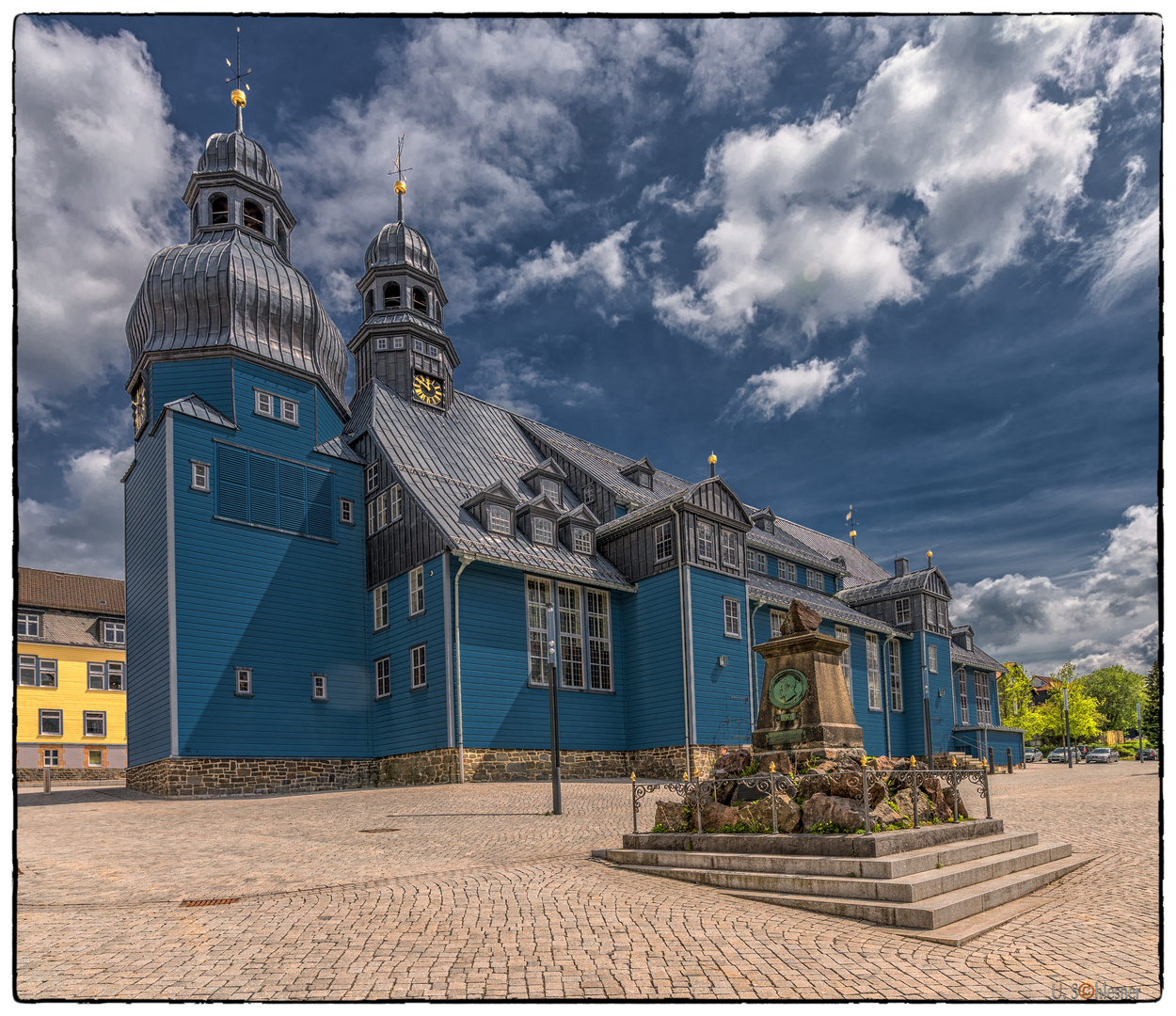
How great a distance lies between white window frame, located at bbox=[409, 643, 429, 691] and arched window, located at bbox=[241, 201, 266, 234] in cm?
1518

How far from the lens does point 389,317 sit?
34.3 meters

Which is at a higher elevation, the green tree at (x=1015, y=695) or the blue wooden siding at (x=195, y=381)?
the blue wooden siding at (x=195, y=381)

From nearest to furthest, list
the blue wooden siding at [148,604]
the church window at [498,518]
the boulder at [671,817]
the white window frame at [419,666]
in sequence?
1. the boulder at [671,817]
2. the blue wooden siding at [148,604]
3. the white window frame at [419,666]
4. the church window at [498,518]

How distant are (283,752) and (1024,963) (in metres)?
22.2

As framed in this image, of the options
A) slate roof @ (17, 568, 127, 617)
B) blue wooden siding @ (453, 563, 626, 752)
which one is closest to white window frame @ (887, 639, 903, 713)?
blue wooden siding @ (453, 563, 626, 752)

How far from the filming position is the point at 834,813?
10.3m

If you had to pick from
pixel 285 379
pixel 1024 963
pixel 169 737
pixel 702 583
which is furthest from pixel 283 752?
pixel 1024 963

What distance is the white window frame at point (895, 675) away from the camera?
1647 inches

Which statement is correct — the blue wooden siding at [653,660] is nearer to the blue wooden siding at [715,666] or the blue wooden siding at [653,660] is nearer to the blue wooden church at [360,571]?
the blue wooden church at [360,571]

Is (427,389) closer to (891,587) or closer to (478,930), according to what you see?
(891,587)

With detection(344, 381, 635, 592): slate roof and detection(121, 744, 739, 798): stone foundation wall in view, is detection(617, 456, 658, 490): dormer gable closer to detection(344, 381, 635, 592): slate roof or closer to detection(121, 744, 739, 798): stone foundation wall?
detection(344, 381, 635, 592): slate roof

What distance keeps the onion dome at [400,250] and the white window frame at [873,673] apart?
24520mm

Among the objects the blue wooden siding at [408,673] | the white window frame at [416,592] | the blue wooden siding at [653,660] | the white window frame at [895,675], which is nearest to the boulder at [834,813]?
the blue wooden siding at [408,673]

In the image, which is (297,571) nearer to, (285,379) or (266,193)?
(285,379)
